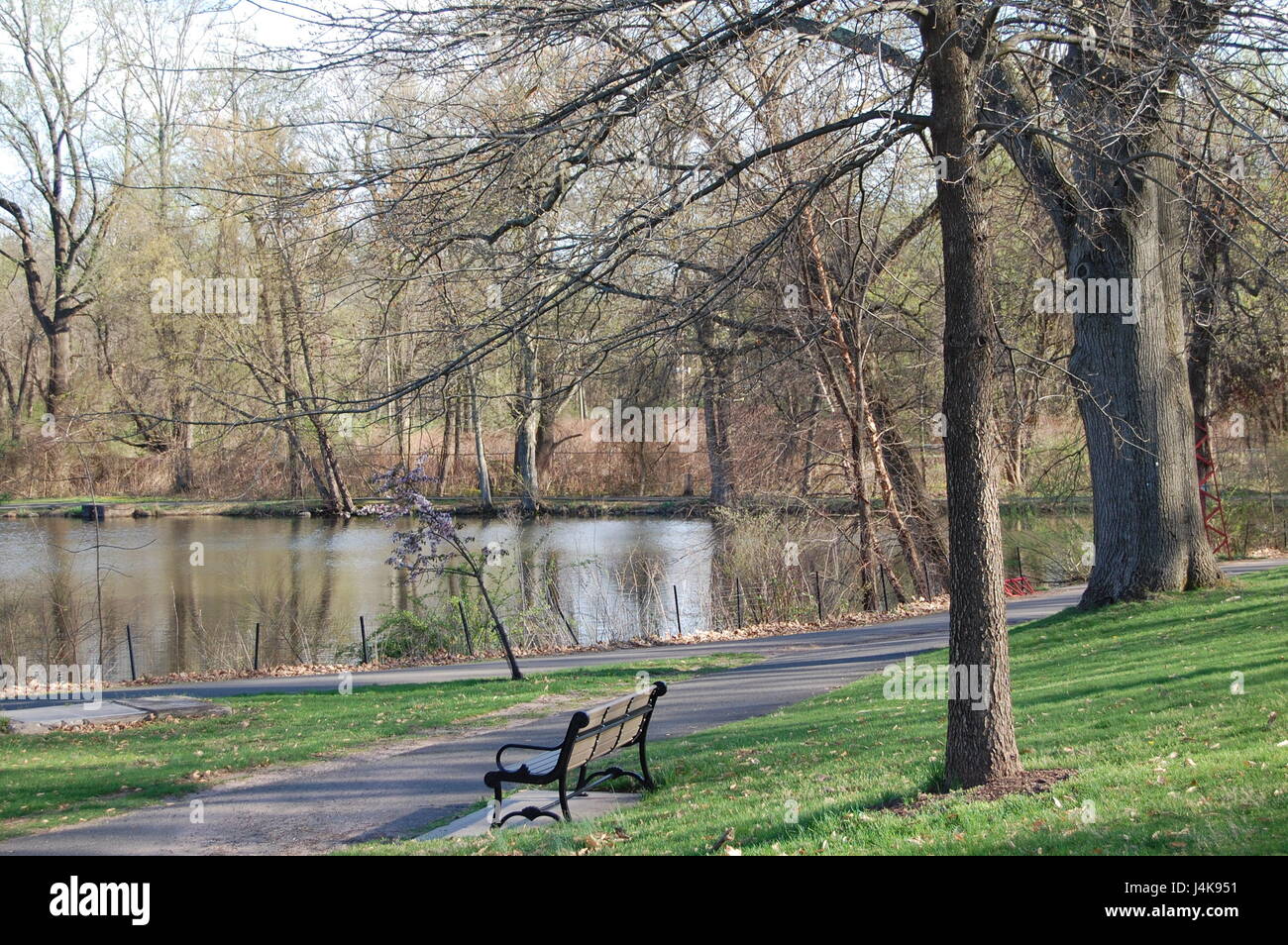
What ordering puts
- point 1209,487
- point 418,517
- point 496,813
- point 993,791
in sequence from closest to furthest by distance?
point 993,791
point 496,813
point 418,517
point 1209,487

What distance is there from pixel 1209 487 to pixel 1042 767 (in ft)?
91.1

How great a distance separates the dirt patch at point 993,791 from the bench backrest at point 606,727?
2.16 metres

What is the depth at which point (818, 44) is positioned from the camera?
795cm

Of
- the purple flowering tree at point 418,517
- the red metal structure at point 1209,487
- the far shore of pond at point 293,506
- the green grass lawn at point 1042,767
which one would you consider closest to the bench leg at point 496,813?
the green grass lawn at point 1042,767

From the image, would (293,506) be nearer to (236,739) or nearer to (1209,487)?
(1209,487)

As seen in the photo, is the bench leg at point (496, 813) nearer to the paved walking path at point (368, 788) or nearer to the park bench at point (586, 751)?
the park bench at point (586, 751)

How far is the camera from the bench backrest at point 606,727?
24.5ft

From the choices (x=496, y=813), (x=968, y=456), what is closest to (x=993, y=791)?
(x=968, y=456)

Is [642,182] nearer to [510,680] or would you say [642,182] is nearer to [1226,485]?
[510,680]

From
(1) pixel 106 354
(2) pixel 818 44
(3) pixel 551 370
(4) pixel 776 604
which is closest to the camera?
(2) pixel 818 44

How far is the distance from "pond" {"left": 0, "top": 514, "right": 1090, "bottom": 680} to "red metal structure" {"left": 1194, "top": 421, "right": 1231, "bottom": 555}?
3.37 m

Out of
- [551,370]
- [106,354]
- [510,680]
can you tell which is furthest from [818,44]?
[106,354]

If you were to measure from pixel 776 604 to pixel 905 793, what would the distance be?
60.4 feet

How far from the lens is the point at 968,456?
686 centimetres
